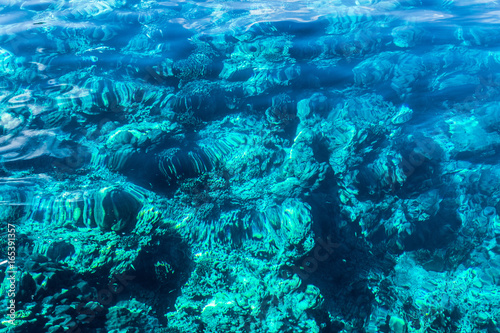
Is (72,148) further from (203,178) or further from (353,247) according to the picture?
(353,247)

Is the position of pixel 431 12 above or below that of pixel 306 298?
above

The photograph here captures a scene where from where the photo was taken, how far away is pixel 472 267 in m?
2.31

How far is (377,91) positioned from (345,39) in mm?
1335

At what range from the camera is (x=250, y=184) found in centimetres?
277

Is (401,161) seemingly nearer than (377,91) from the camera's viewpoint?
Yes

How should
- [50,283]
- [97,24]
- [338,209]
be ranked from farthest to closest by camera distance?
[97,24]
[338,209]
[50,283]

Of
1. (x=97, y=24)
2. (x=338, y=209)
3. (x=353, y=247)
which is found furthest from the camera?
(x=97, y=24)

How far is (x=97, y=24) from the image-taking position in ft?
15.9

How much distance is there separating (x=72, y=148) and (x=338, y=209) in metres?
2.78

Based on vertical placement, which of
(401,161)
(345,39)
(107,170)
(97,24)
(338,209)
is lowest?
(338,209)

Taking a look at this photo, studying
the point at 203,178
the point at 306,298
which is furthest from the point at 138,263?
the point at 306,298

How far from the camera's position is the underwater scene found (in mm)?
2133

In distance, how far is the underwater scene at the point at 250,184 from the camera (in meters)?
2.13

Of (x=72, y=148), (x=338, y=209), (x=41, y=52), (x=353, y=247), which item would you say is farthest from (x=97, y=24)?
(x=353, y=247)
